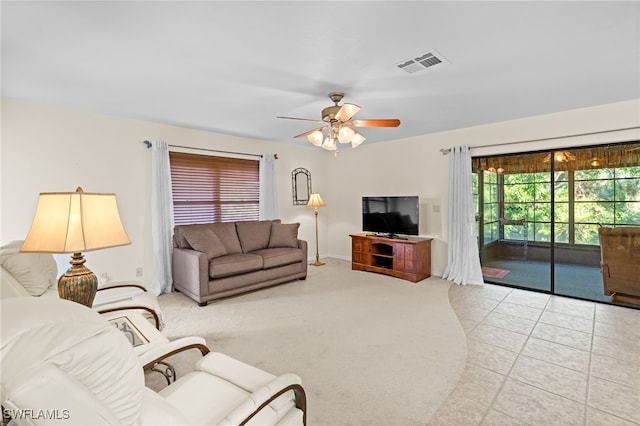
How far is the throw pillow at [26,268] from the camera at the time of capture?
2.61 m

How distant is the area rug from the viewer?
4789 mm

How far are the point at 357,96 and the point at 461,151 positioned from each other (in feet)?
7.77

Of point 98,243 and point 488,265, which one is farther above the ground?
point 98,243

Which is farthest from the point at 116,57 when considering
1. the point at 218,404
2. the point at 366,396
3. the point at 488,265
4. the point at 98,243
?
the point at 488,265

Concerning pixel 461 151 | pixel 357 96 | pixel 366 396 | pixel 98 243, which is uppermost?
pixel 357 96

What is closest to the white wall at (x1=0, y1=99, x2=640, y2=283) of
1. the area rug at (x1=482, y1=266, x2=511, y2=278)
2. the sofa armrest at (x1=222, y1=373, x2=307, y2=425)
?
the area rug at (x1=482, y1=266, x2=511, y2=278)

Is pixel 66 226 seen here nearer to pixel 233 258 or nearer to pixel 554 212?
pixel 233 258

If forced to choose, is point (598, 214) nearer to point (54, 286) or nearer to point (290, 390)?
point (290, 390)

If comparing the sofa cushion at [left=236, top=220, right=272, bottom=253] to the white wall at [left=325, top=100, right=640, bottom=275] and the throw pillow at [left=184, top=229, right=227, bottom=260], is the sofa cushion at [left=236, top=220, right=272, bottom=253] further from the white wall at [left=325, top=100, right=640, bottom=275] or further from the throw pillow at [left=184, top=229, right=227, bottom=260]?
the white wall at [left=325, top=100, right=640, bottom=275]

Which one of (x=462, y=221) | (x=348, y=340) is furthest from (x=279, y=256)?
(x=462, y=221)

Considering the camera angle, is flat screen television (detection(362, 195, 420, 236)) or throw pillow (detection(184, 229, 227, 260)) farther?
flat screen television (detection(362, 195, 420, 236))

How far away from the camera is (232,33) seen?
211cm

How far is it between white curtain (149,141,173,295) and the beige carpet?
30 centimetres

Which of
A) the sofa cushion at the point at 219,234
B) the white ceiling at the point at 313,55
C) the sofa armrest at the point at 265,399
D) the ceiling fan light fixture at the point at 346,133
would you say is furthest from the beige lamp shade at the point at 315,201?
the sofa armrest at the point at 265,399
